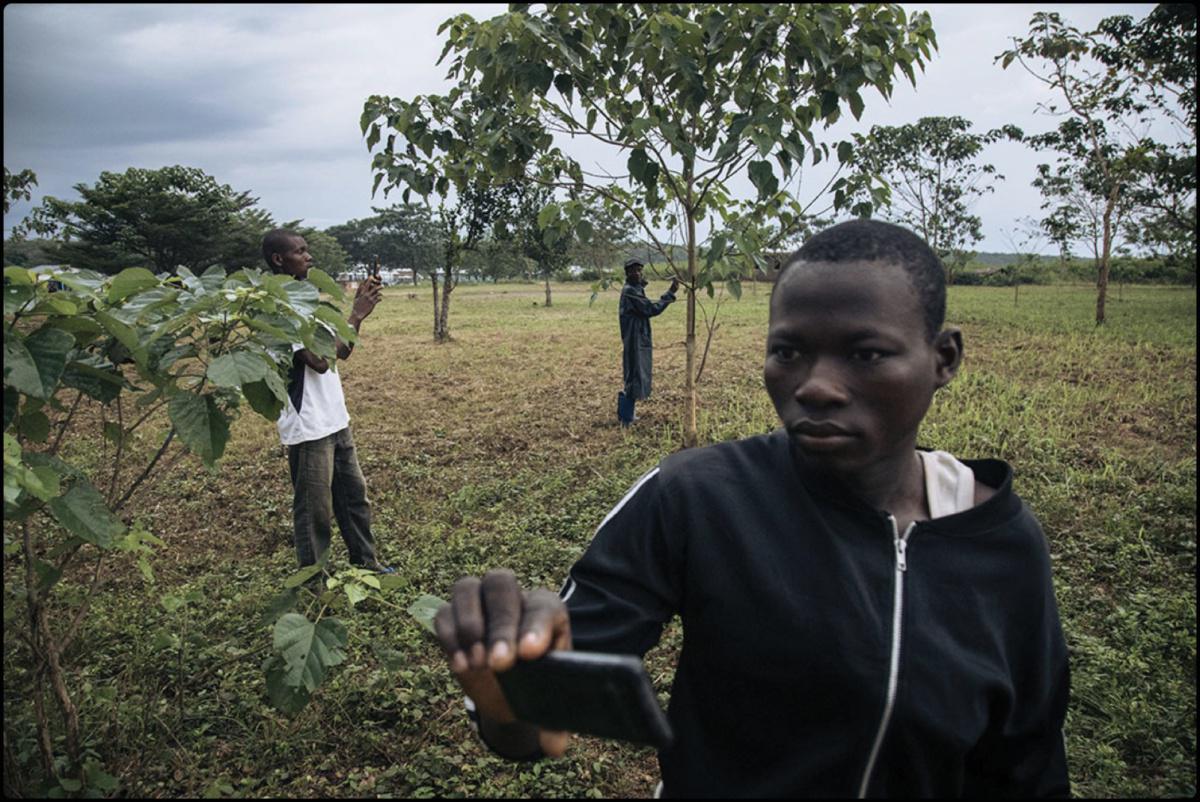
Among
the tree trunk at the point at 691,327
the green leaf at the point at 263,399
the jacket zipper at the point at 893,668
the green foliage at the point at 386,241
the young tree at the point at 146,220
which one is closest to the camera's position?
the jacket zipper at the point at 893,668

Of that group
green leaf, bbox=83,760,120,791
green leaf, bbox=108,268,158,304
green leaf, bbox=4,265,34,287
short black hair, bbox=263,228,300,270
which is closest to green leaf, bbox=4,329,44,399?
green leaf, bbox=4,265,34,287

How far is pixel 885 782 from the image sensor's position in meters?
0.96

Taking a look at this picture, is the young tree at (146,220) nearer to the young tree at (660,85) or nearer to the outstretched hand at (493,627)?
the young tree at (660,85)

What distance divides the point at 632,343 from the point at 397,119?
3375 millimetres

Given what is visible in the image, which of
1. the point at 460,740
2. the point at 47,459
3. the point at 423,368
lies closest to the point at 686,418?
the point at 460,740

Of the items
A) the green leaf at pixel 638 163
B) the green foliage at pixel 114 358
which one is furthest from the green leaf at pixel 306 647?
the green leaf at pixel 638 163

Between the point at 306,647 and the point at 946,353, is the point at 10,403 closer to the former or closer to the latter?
the point at 306,647

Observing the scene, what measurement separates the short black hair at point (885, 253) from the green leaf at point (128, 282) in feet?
4.77

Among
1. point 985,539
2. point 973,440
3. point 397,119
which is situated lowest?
point 973,440

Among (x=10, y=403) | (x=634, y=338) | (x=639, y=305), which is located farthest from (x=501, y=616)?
(x=634, y=338)

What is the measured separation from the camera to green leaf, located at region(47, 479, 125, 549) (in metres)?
1.67

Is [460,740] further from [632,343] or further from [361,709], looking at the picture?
[632,343]

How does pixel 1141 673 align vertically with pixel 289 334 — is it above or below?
below

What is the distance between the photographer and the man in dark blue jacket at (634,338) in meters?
6.79
